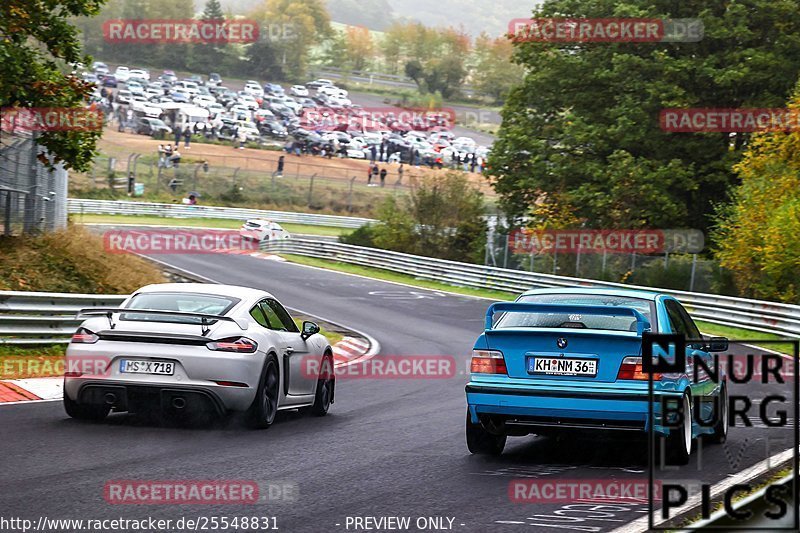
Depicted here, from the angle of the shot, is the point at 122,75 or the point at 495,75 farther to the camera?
the point at 495,75

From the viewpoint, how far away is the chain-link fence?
19.6 metres

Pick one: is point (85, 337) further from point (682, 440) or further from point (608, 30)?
point (608, 30)

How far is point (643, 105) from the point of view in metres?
41.0

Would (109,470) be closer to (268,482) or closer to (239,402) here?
(268,482)

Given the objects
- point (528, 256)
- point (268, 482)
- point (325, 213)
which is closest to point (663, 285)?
→ point (528, 256)

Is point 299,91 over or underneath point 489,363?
over

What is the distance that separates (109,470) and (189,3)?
583 feet

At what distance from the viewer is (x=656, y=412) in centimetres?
963

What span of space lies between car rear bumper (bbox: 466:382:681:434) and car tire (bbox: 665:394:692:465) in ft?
0.68

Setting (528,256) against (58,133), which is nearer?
(58,133)

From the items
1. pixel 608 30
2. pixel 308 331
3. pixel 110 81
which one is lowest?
pixel 308 331

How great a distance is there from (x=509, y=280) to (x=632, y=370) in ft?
101

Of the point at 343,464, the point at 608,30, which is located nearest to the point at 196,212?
the point at 608,30

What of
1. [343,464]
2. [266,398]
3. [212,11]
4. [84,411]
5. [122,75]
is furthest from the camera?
[212,11]
